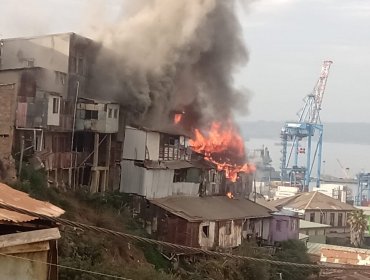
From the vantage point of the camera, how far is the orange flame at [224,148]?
3953 cm

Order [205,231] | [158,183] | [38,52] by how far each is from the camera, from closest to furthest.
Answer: [205,231], [158,183], [38,52]

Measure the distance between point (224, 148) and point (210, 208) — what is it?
32.1ft

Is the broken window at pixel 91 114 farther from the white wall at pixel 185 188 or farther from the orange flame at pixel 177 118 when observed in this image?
the orange flame at pixel 177 118

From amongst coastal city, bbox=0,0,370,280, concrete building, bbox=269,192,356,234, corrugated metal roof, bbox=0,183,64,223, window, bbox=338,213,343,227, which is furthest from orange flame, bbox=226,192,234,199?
corrugated metal roof, bbox=0,183,64,223

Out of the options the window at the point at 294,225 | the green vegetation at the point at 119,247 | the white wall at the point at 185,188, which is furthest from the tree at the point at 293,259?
the white wall at the point at 185,188

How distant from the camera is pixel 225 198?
122 ft

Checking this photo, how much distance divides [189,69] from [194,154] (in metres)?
7.66

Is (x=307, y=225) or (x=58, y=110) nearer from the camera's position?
(x=58, y=110)

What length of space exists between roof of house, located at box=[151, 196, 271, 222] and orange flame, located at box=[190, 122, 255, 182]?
8.35 ft

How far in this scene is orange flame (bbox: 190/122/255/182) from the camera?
130ft

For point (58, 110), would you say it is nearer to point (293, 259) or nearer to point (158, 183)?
point (158, 183)

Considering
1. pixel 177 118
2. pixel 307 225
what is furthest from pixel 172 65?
pixel 307 225

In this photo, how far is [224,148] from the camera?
1671 inches

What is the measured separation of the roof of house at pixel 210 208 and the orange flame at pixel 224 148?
8.35 ft
